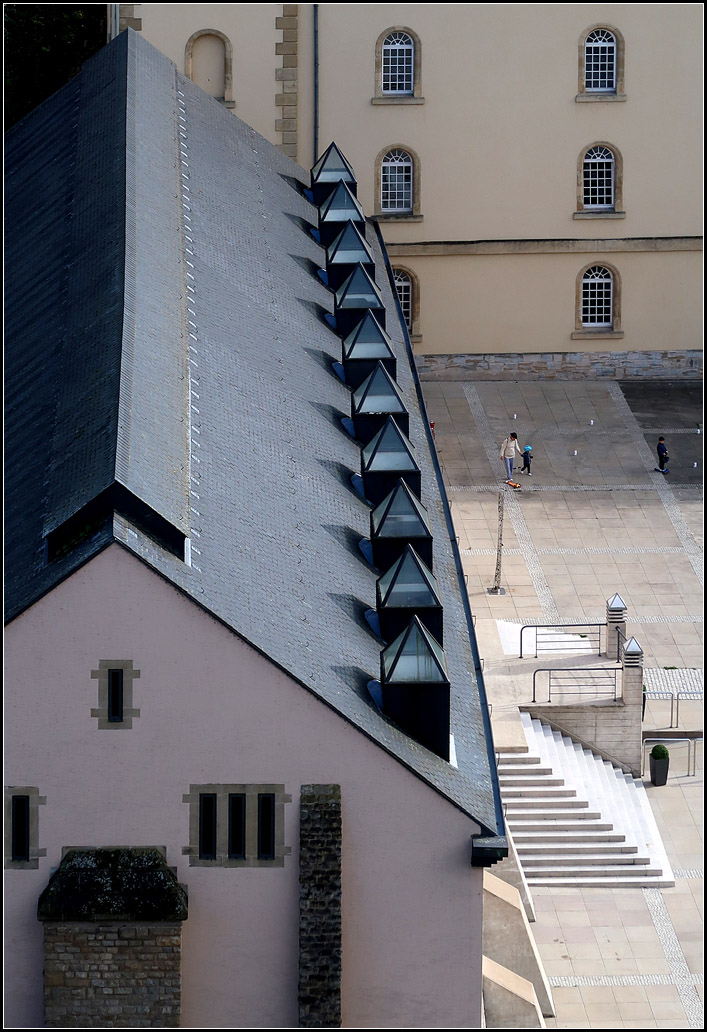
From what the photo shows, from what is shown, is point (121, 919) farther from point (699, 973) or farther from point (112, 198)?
point (112, 198)

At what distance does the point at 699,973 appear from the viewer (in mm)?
43031

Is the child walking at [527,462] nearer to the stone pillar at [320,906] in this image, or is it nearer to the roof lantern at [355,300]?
the roof lantern at [355,300]

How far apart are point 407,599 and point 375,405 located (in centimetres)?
944

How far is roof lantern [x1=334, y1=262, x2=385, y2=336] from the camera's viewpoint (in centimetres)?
5097

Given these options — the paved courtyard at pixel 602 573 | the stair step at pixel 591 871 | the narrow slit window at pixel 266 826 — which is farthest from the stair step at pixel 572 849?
the narrow slit window at pixel 266 826

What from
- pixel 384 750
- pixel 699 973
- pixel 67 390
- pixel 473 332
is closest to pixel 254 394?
pixel 67 390

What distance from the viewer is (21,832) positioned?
3206 centimetres

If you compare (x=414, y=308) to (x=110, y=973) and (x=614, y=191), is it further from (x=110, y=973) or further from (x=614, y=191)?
(x=110, y=973)

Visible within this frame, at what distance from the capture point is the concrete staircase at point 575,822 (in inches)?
1838

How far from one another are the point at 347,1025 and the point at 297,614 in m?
6.46

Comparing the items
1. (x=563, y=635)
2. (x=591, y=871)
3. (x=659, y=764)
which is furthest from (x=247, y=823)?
(x=563, y=635)

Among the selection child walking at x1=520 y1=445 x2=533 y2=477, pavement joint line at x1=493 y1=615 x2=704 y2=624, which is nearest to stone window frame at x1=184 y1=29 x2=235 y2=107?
child walking at x1=520 y1=445 x2=533 y2=477

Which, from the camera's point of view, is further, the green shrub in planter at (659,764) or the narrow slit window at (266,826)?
the green shrub in planter at (659,764)

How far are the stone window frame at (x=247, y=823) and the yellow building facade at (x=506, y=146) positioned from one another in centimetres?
4059
